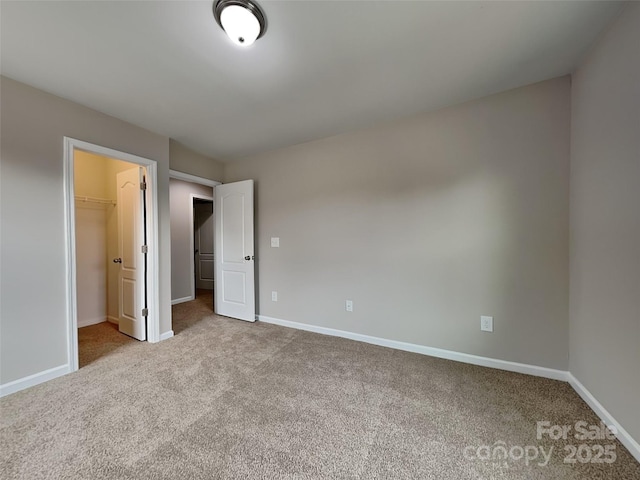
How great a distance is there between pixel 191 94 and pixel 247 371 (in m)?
2.47

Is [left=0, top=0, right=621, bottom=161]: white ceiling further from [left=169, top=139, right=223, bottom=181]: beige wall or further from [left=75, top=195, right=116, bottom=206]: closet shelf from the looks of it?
[left=75, top=195, right=116, bottom=206]: closet shelf

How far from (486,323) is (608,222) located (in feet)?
3.81

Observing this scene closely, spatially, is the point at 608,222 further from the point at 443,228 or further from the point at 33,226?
the point at 33,226

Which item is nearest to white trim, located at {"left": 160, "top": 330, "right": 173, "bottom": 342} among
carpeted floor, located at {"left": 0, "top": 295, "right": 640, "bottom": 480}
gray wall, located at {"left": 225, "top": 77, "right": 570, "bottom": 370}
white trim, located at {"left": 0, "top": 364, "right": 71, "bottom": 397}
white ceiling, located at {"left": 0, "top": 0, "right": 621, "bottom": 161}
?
carpeted floor, located at {"left": 0, "top": 295, "right": 640, "bottom": 480}

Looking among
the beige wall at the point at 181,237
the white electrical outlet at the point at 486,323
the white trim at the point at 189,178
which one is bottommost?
the white electrical outlet at the point at 486,323

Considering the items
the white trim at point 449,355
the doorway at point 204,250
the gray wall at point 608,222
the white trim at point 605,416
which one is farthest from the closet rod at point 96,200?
the white trim at point 605,416

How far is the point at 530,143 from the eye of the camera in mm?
2068

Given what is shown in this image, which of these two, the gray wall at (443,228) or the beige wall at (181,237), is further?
the beige wall at (181,237)

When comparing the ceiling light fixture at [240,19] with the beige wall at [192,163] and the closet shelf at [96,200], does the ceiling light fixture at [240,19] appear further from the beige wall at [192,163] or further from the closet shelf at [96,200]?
the closet shelf at [96,200]

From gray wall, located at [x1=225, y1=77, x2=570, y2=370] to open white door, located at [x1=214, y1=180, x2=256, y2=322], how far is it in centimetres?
50

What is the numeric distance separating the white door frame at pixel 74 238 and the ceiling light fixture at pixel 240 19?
1897mm

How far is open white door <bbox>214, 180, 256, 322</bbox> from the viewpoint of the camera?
11.5ft

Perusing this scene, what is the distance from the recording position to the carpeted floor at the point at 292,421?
1.27 m

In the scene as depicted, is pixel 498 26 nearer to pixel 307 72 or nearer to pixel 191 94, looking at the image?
pixel 307 72
